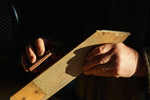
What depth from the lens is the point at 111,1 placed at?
2.85 feet

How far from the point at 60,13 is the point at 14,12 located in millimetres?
375

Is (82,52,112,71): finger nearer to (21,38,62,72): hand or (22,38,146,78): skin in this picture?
(22,38,146,78): skin

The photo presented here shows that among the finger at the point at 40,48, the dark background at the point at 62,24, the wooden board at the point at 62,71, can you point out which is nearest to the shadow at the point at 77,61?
the wooden board at the point at 62,71

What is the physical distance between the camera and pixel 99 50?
0.58m

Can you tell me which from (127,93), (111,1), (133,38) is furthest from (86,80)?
(111,1)

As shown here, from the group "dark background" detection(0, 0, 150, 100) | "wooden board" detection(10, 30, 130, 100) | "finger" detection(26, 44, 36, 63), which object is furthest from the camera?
"dark background" detection(0, 0, 150, 100)

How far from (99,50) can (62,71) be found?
155 mm

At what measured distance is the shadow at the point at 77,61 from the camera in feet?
1.93

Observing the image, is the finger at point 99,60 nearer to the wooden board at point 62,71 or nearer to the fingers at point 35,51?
the wooden board at point 62,71

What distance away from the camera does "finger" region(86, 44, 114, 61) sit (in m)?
0.58

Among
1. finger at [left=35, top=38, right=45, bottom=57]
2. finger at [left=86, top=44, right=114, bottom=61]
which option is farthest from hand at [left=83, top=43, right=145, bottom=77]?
finger at [left=35, top=38, right=45, bottom=57]

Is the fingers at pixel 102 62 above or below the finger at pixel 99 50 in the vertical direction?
below

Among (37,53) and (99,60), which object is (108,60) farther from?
(37,53)

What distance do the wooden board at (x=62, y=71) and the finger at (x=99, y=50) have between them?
15 mm
